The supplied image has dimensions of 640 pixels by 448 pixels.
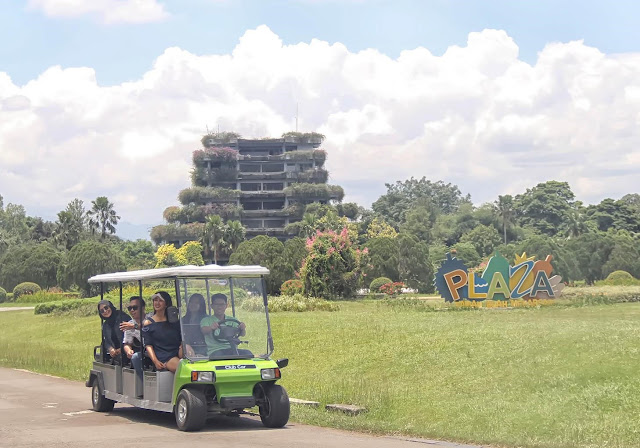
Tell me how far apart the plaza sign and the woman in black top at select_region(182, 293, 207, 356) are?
2820 cm

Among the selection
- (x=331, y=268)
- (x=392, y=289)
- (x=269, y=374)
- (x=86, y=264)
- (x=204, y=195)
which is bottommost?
(x=269, y=374)

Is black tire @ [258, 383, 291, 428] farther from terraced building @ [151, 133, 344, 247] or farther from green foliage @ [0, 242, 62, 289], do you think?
terraced building @ [151, 133, 344, 247]

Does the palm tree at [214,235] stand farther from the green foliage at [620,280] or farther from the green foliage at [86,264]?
the green foliage at [620,280]

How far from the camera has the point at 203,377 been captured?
1375 cm

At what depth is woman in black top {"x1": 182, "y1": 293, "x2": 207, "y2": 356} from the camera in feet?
47.0

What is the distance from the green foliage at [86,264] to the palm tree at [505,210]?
70.8 metres

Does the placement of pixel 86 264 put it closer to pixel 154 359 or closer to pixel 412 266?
pixel 412 266

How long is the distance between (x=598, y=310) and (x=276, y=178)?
378 ft

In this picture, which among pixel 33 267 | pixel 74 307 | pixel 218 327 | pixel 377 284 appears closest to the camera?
pixel 218 327

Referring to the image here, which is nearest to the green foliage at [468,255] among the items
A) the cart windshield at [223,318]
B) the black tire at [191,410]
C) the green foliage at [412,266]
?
the green foliage at [412,266]

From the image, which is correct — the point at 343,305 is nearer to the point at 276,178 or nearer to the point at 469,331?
the point at 469,331

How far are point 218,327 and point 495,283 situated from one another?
97.2ft

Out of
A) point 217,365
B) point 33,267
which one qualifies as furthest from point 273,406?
point 33,267

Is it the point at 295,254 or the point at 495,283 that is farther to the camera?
the point at 295,254
